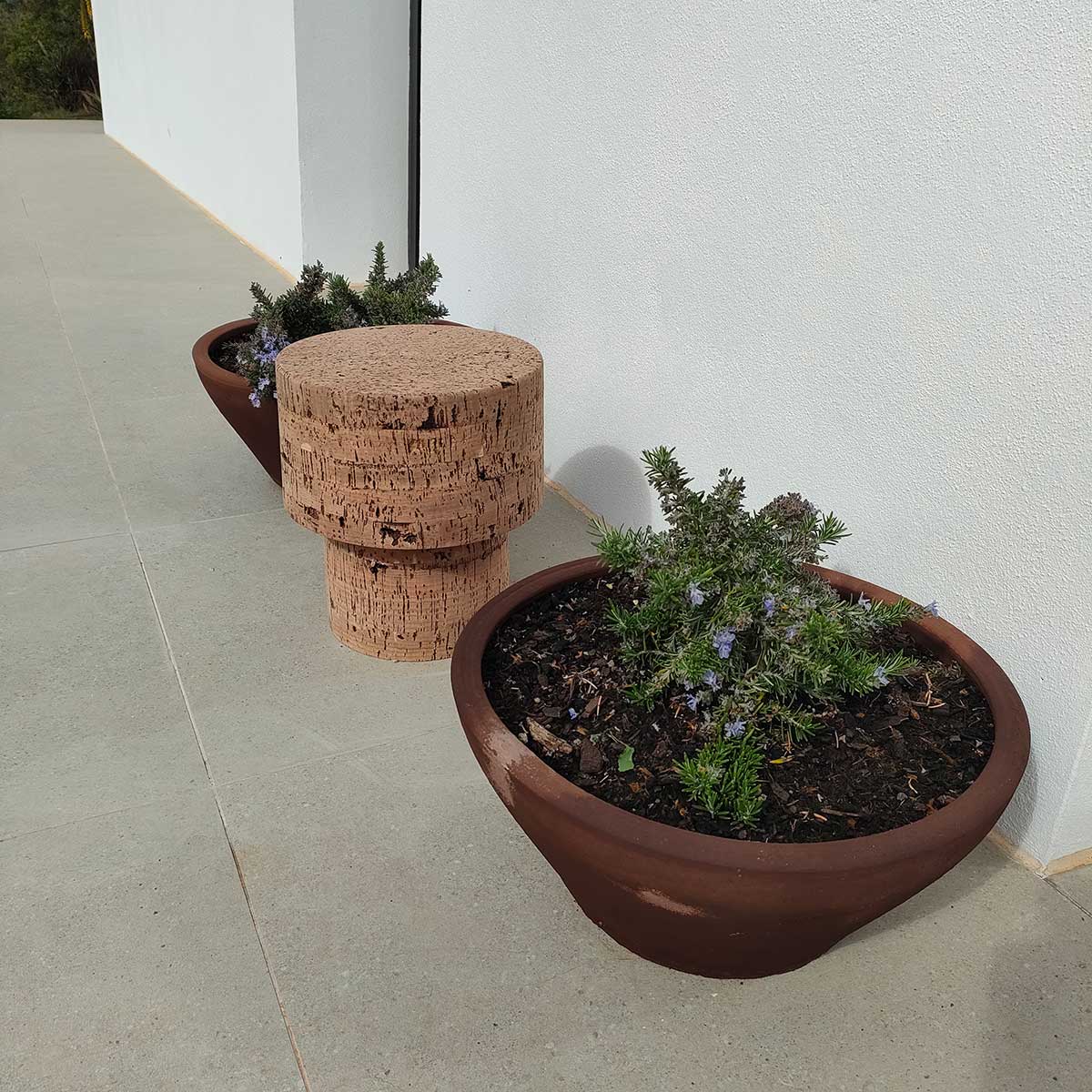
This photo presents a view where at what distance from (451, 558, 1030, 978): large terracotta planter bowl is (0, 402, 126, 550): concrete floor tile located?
209cm

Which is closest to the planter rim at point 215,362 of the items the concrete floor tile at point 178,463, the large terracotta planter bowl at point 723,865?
the concrete floor tile at point 178,463

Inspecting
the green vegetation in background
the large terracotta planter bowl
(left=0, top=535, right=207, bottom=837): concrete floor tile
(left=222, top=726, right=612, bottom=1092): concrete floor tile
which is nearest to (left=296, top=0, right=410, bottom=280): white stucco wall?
(left=0, top=535, right=207, bottom=837): concrete floor tile

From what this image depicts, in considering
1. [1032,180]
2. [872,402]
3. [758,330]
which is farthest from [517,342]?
[1032,180]

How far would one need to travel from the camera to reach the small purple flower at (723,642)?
1802 millimetres

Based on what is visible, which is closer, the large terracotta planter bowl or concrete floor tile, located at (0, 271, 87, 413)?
the large terracotta planter bowl

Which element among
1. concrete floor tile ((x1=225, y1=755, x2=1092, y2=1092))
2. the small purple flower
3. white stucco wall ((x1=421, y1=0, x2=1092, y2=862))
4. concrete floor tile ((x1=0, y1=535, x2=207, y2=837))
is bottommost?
concrete floor tile ((x1=0, y1=535, x2=207, y2=837))

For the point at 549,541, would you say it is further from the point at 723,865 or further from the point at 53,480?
the point at 723,865

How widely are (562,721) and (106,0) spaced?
1334cm

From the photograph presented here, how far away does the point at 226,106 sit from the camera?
7.38 metres

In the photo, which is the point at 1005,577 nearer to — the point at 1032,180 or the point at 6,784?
the point at 1032,180

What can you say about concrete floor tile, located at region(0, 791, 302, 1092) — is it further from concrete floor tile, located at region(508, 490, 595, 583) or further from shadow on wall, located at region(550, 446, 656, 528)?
shadow on wall, located at region(550, 446, 656, 528)

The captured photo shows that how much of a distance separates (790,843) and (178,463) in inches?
120

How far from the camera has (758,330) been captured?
2658mm

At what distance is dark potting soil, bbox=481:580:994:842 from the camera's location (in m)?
1.72
